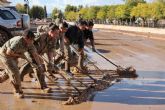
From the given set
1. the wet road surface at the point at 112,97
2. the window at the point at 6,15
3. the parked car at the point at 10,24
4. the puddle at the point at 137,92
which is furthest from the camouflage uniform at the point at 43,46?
the window at the point at 6,15

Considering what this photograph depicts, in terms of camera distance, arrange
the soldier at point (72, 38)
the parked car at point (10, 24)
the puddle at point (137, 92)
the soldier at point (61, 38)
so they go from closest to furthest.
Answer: the puddle at point (137, 92), the soldier at point (61, 38), the soldier at point (72, 38), the parked car at point (10, 24)

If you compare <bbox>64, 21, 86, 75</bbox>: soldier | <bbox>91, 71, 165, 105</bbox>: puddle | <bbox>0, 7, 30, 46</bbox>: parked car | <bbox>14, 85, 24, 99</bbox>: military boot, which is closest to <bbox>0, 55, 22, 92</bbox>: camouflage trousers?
<bbox>14, 85, 24, 99</bbox>: military boot

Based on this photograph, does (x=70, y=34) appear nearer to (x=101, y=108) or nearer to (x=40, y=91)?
(x=40, y=91)

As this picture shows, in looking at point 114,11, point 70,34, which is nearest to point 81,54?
point 70,34

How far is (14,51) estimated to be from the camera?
9.92 m

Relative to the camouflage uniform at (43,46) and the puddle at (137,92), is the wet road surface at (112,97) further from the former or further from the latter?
the camouflage uniform at (43,46)

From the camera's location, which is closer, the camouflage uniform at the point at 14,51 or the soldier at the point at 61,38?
the camouflage uniform at the point at 14,51

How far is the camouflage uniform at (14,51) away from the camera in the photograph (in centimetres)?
976

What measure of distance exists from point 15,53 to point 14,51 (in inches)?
4.6

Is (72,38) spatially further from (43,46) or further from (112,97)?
(112,97)

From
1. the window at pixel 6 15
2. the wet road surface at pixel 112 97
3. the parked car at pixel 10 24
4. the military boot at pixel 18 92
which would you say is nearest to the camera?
the wet road surface at pixel 112 97

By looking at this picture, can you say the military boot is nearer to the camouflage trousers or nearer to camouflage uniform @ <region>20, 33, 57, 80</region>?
the camouflage trousers

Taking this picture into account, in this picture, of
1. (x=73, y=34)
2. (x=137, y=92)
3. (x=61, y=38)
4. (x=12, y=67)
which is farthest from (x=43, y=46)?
(x=137, y=92)

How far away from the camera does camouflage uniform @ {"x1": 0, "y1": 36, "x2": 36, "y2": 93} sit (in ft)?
32.0
